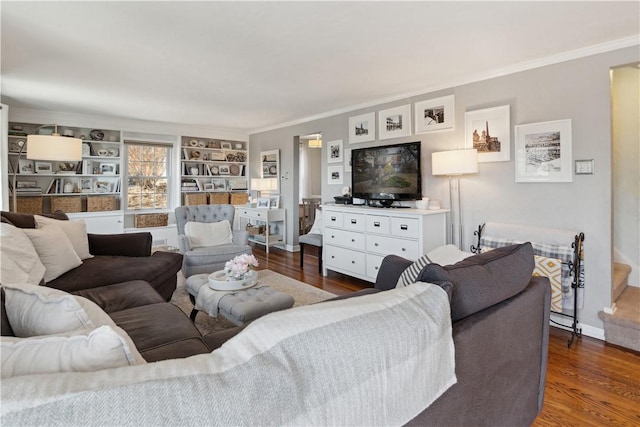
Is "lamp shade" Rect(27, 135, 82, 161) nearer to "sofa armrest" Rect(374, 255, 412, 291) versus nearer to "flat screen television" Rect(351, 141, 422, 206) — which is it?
"flat screen television" Rect(351, 141, 422, 206)

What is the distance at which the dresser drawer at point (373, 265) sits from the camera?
3839 mm

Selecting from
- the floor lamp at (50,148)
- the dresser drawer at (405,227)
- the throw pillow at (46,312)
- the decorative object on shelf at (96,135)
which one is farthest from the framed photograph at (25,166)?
the dresser drawer at (405,227)

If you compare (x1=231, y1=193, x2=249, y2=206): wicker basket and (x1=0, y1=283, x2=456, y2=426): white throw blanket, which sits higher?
(x1=231, y1=193, x2=249, y2=206): wicker basket

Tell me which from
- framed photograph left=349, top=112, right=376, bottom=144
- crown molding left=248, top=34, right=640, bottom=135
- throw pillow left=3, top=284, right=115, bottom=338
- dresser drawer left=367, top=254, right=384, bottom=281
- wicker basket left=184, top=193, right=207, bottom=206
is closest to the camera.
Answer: throw pillow left=3, top=284, right=115, bottom=338

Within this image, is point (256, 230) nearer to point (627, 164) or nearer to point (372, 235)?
point (372, 235)

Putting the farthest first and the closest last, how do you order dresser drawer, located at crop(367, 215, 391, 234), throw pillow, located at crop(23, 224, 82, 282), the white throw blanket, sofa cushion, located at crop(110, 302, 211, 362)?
dresser drawer, located at crop(367, 215, 391, 234), throw pillow, located at crop(23, 224, 82, 282), sofa cushion, located at crop(110, 302, 211, 362), the white throw blanket

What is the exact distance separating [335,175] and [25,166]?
4.65 metres

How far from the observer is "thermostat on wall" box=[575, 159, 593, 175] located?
9.07 ft

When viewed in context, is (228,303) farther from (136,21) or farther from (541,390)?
(136,21)

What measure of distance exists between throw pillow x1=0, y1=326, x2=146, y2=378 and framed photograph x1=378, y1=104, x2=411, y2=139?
3934 mm

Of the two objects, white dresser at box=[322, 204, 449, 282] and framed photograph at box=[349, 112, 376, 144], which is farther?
framed photograph at box=[349, 112, 376, 144]

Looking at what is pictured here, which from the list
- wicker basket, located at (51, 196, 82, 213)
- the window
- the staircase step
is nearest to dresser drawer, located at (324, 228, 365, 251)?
the staircase step

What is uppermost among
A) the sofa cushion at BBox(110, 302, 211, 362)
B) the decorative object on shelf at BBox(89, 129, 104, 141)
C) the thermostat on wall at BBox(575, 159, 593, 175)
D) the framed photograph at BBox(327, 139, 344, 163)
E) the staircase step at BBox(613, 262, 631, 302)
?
the decorative object on shelf at BBox(89, 129, 104, 141)

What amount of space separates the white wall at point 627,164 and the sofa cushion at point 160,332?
412cm
